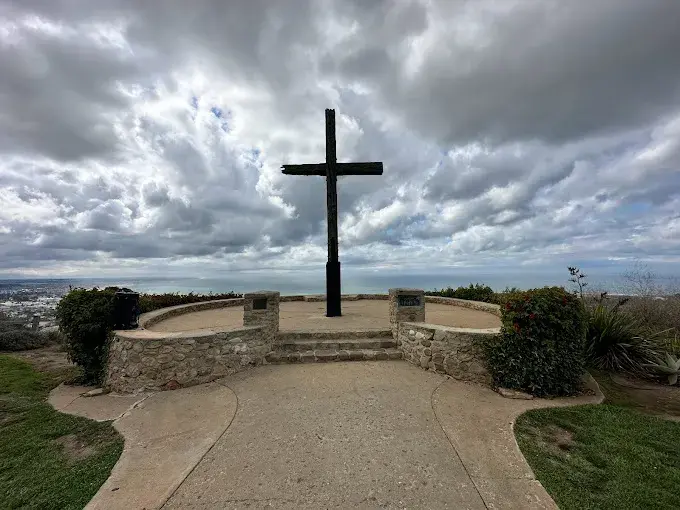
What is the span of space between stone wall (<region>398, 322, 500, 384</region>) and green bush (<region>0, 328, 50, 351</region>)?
12259mm

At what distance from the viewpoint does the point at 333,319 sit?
10.0m

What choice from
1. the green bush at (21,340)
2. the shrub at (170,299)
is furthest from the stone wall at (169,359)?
the green bush at (21,340)

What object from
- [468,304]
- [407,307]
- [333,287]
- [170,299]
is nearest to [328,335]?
[407,307]

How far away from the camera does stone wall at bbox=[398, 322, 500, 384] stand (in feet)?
20.4

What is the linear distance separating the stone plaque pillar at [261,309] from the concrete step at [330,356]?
62 cm

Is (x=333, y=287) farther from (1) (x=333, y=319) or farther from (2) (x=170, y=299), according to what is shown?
(2) (x=170, y=299)

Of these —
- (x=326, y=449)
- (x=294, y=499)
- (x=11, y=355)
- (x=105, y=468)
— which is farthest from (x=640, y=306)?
(x=11, y=355)

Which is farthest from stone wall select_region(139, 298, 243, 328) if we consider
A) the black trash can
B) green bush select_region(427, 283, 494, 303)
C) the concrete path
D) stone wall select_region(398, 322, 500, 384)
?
green bush select_region(427, 283, 494, 303)

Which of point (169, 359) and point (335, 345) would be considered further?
point (335, 345)

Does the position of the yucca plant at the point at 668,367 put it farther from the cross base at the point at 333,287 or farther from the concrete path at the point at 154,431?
the concrete path at the point at 154,431

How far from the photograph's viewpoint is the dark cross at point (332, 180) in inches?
414

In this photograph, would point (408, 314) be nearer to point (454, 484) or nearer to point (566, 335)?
point (566, 335)

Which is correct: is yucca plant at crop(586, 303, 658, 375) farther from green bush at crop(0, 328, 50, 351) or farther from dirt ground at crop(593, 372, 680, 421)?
green bush at crop(0, 328, 50, 351)

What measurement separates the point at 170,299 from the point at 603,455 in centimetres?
1301
